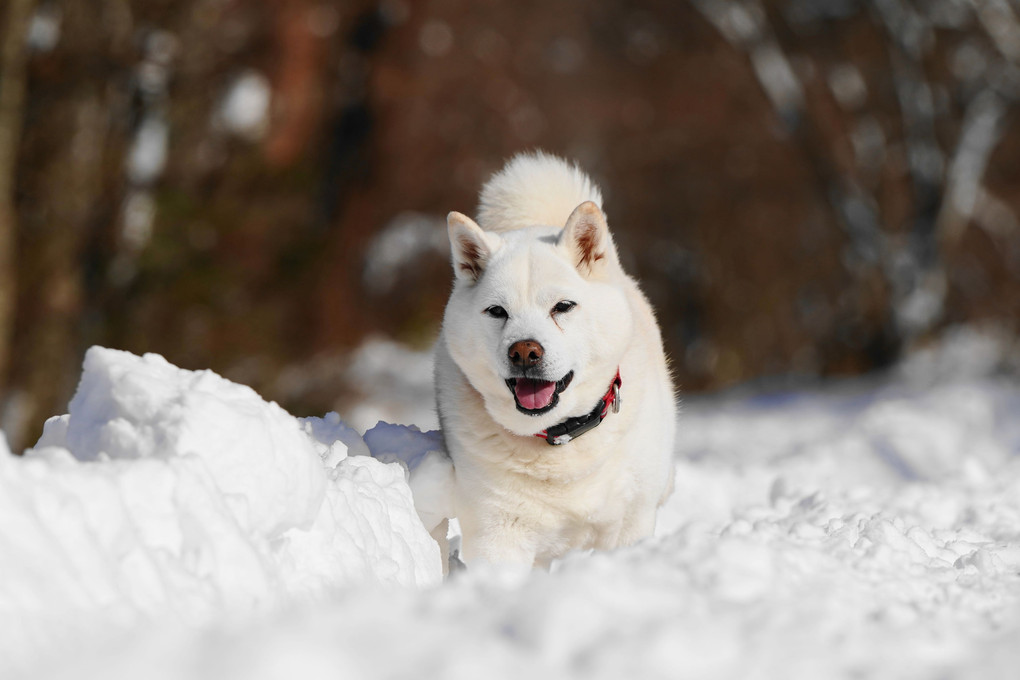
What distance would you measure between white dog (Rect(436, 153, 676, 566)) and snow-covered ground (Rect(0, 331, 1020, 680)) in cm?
33

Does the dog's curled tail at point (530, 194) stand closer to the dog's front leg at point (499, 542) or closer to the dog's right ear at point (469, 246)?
the dog's right ear at point (469, 246)

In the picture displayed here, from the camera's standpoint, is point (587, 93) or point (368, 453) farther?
point (587, 93)

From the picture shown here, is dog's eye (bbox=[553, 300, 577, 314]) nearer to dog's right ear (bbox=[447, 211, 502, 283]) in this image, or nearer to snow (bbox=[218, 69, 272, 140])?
dog's right ear (bbox=[447, 211, 502, 283])

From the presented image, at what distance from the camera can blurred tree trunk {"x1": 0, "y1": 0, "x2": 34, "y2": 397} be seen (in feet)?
31.9

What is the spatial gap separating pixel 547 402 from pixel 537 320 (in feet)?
0.95

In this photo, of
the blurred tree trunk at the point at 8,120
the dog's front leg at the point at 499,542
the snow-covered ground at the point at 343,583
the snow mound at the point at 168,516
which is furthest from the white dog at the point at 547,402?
the blurred tree trunk at the point at 8,120

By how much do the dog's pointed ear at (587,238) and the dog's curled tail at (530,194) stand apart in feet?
2.11

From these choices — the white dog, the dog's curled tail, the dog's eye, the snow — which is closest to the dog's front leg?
the white dog

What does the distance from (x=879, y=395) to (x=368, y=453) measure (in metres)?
8.24

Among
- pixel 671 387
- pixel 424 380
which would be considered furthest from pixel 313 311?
pixel 671 387

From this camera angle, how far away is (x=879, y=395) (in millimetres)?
10367

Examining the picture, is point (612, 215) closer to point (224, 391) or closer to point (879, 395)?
point (879, 395)

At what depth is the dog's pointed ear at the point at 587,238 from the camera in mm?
3314

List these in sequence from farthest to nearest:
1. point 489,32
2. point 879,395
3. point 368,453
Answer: point 489,32 < point 879,395 < point 368,453
